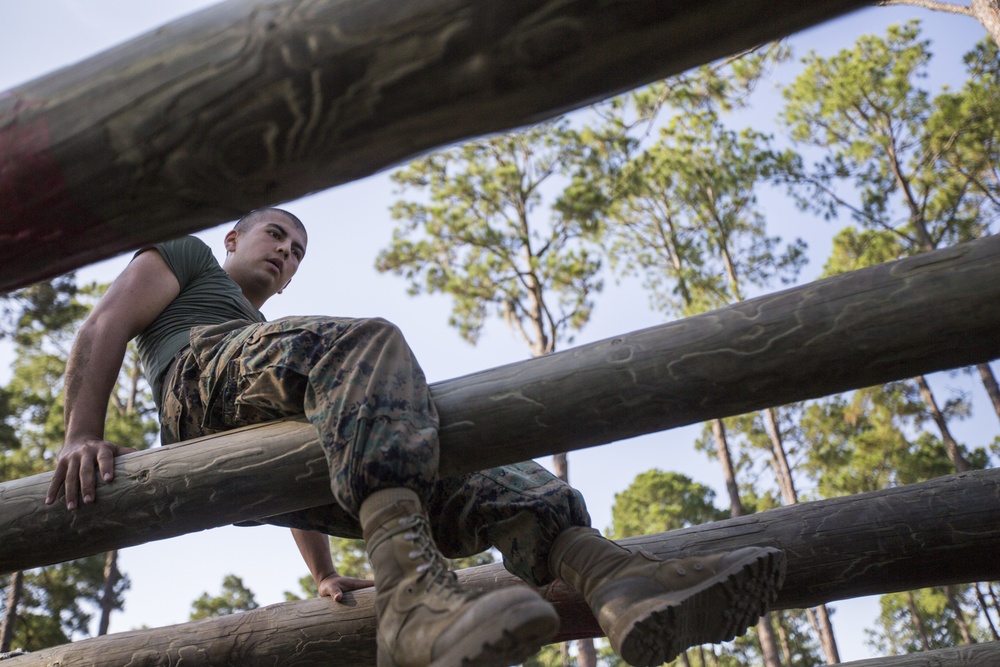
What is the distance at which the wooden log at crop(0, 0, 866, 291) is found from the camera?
0.66 meters

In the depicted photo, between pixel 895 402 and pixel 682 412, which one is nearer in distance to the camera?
pixel 682 412

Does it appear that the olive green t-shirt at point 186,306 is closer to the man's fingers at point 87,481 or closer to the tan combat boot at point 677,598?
the man's fingers at point 87,481

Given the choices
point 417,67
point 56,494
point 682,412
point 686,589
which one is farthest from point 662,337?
point 56,494

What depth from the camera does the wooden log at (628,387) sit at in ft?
5.56

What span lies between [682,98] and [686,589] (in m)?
12.5

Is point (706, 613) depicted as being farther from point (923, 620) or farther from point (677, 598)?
point (923, 620)

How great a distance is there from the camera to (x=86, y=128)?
72cm

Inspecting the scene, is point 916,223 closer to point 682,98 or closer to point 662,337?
point 682,98

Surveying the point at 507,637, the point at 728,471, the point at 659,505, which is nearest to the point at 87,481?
the point at 507,637

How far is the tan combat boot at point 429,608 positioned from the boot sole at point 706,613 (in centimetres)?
37

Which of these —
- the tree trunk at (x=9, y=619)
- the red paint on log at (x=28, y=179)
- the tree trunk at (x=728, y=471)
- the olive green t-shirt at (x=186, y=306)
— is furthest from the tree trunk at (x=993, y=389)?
the tree trunk at (x=9, y=619)

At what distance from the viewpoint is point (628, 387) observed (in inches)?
72.7

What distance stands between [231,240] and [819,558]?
268cm

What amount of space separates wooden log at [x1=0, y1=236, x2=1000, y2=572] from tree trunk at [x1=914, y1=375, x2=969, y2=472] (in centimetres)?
1062
